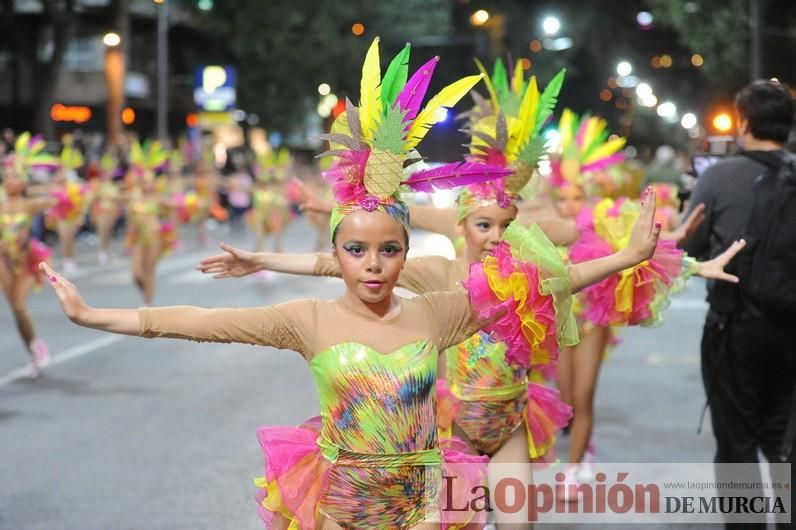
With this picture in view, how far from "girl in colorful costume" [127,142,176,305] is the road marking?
48.1 inches

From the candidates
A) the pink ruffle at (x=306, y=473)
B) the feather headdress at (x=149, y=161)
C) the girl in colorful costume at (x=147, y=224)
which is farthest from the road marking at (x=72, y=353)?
the pink ruffle at (x=306, y=473)

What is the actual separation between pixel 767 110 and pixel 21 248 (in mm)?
7957

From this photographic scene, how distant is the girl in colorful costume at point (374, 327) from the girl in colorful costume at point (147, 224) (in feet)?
35.2

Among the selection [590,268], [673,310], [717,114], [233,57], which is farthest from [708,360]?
[233,57]

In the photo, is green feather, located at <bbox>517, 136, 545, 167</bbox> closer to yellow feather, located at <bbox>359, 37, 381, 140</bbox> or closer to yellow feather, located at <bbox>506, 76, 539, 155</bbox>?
yellow feather, located at <bbox>506, 76, 539, 155</bbox>

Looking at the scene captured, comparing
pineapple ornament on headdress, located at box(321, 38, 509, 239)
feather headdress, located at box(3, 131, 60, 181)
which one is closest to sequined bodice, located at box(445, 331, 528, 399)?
pineapple ornament on headdress, located at box(321, 38, 509, 239)

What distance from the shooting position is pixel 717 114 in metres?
17.5

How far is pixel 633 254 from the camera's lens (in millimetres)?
4344

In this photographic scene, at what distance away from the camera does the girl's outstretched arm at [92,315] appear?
4.06m

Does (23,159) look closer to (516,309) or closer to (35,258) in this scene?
(35,258)

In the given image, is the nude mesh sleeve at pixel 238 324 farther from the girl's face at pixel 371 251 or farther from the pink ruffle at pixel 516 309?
the pink ruffle at pixel 516 309

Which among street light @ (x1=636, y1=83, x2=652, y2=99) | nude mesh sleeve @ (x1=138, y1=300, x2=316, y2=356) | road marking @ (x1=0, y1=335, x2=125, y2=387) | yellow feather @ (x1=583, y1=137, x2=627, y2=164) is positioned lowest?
street light @ (x1=636, y1=83, x2=652, y2=99)

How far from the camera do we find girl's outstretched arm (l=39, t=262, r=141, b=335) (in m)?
4.06

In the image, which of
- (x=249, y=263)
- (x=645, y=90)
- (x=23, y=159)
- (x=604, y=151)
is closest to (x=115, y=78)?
(x=23, y=159)
